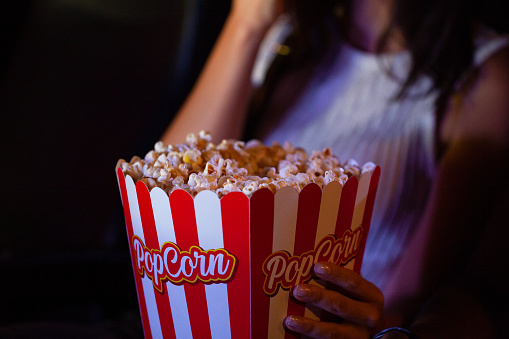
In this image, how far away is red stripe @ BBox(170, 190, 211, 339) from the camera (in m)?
0.64

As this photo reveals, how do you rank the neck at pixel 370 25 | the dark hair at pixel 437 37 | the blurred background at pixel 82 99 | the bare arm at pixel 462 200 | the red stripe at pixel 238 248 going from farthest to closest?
1. the blurred background at pixel 82 99
2. the neck at pixel 370 25
3. the dark hair at pixel 437 37
4. the bare arm at pixel 462 200
5. the red stripe at pixel 238 248

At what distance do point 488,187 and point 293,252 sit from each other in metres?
0.84

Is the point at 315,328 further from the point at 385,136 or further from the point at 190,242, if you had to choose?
the point at 385,136

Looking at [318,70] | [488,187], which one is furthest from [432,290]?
[318,70]

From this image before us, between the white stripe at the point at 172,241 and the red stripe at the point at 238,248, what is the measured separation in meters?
0.08

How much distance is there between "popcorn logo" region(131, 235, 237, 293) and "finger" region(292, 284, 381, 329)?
0.38 ft

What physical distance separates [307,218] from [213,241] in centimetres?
14

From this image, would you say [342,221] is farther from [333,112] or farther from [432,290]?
[333,112]

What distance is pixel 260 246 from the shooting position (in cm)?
65

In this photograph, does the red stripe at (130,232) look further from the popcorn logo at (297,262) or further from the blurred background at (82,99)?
the blurred background at (82,99)

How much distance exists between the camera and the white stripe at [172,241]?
0.65 m

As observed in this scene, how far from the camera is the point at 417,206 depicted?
4.86 ft

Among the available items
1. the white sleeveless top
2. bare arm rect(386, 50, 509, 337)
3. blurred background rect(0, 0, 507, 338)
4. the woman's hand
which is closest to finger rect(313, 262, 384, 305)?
the woman's hand

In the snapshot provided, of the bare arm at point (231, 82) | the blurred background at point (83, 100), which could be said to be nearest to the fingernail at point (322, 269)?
the bare arm at point (231, 82)
